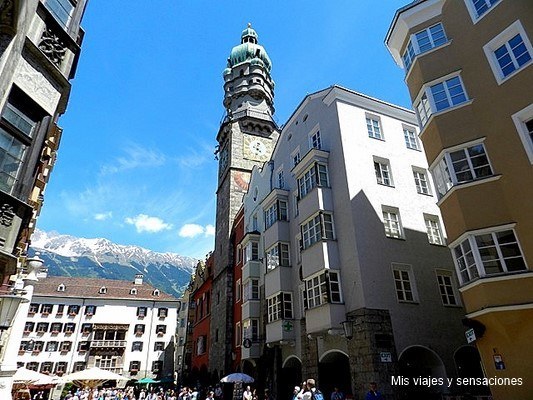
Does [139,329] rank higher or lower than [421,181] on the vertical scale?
lower

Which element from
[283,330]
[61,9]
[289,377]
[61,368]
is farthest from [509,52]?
[61,368]

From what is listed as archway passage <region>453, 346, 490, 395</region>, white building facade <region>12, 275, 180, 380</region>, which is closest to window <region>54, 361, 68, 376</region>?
white building facade <region>12, 275, 180, 380</region>

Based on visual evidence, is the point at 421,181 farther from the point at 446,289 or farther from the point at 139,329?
the point at 139,329

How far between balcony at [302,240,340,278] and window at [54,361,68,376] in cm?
5093

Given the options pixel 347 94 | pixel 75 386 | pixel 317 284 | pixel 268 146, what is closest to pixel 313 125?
pixel 347 94

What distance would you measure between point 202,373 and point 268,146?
27.5 meters

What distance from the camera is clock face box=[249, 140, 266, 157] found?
43.3 metres

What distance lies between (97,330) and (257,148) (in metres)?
39.2

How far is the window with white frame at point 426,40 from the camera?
15719 millimetres

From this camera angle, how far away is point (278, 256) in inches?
939

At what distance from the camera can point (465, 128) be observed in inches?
536

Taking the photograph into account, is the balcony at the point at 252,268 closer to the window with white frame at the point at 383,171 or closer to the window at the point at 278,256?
the window at the point at 278,256

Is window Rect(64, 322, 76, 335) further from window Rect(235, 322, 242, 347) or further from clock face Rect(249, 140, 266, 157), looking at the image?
clock face Rect(249, 140, 266, 157)

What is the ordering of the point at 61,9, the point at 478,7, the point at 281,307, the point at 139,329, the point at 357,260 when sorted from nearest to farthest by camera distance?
the point at 61,9 → the point at 478,7 → the point at 357,260 → the point at 281,307 → the point at 139,329
